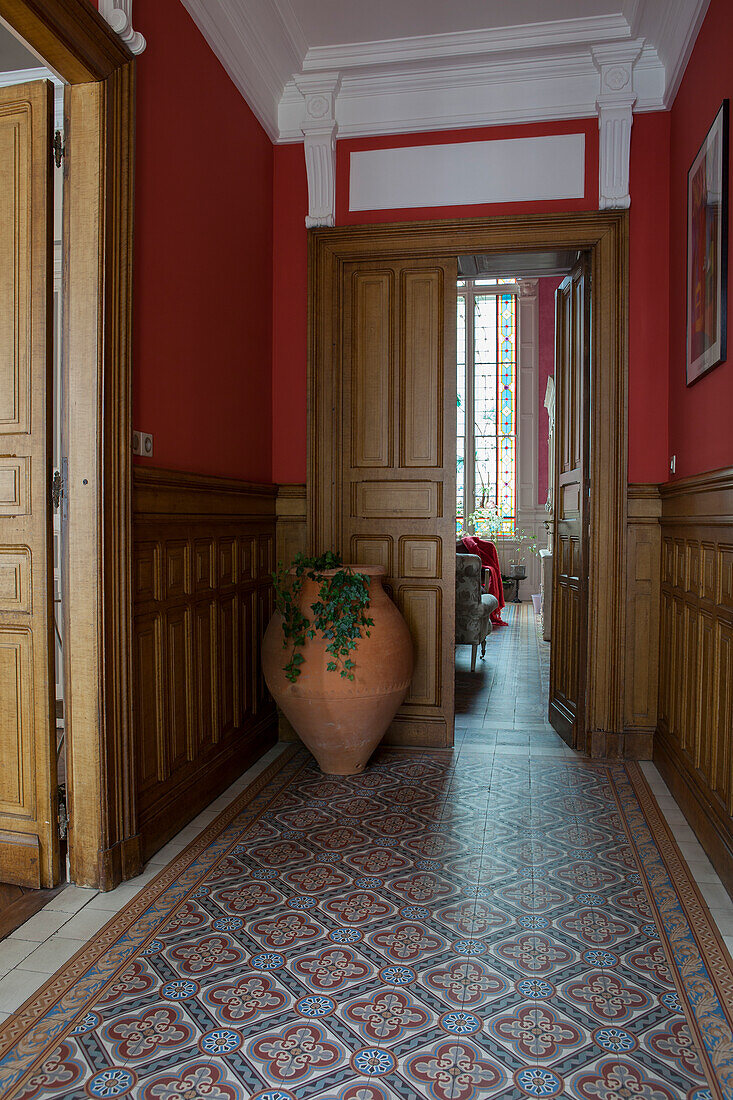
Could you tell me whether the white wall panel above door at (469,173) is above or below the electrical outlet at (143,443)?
above

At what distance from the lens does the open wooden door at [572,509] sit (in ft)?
13.0

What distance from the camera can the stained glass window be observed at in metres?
11.6

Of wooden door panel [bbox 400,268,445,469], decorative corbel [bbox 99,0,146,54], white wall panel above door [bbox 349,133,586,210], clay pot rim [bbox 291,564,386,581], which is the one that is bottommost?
clay pot rim [bbox 291,564,386,581]

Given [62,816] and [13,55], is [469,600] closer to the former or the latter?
[62,816]

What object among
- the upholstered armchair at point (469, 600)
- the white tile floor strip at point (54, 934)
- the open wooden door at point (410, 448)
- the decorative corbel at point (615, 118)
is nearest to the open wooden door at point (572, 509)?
the decorative corbel at point (615, 118)

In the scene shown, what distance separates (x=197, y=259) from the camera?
123 inches

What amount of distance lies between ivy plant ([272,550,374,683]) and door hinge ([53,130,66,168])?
181 centimetres

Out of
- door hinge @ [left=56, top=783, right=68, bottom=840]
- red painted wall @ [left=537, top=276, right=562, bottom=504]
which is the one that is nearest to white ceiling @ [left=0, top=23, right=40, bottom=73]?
door hinge @ [left=56, top=783, right=68, bottom=840]

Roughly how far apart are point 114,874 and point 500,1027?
1.28 meters

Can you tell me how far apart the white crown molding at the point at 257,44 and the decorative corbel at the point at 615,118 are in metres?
1.44

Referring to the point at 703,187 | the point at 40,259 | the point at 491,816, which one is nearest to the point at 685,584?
the point at 491,816

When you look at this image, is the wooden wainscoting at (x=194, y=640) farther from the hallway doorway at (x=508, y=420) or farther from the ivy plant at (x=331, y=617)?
the hallway doorway at (x=508, y=420)

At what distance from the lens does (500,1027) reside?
1.80 metres

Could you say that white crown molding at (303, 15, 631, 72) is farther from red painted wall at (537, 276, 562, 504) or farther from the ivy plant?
red painted wall at (537, 276, 562, 504)
